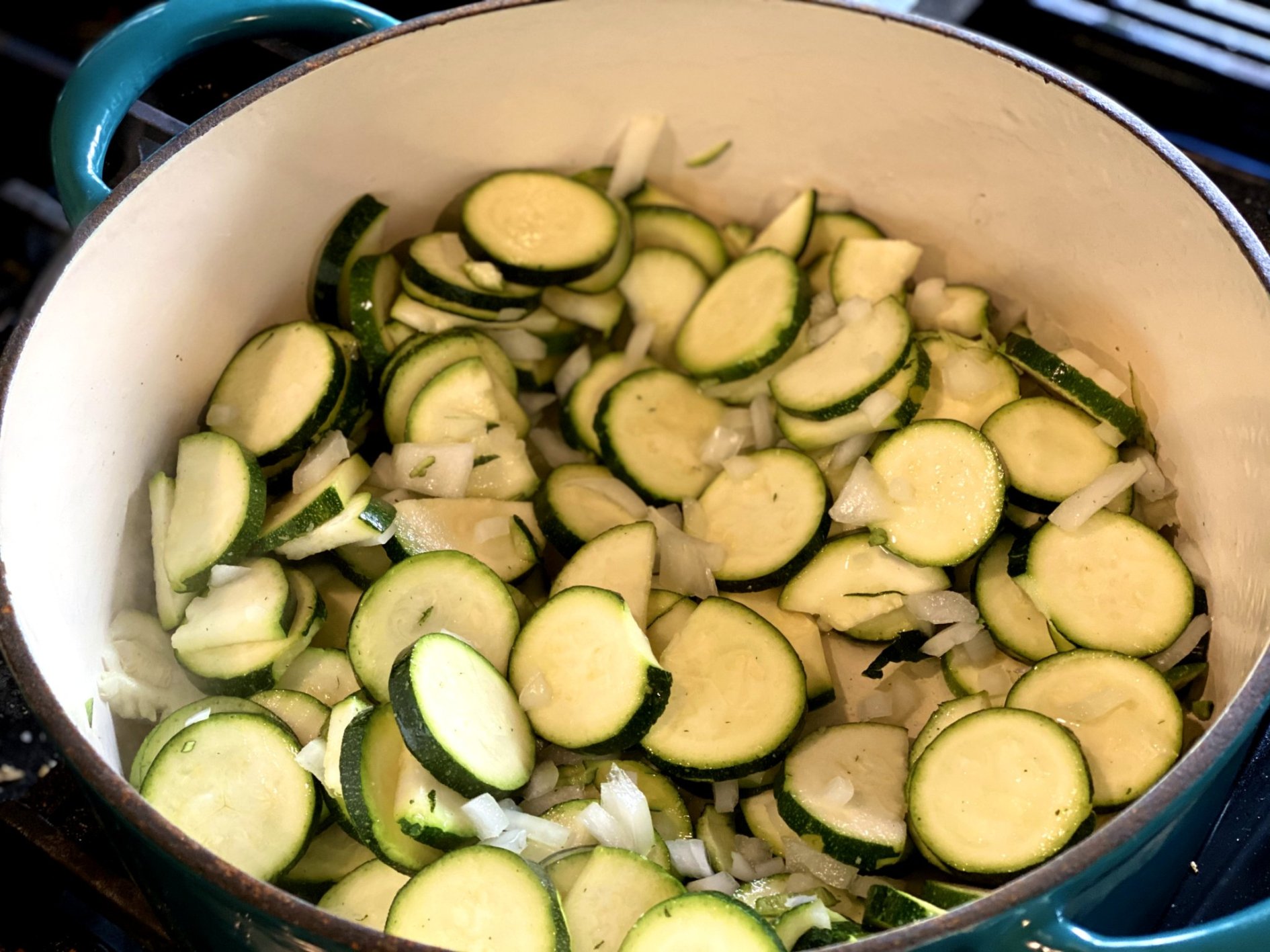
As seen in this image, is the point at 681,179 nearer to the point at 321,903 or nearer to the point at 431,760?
the point at 431,760

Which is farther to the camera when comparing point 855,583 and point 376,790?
point 855,583

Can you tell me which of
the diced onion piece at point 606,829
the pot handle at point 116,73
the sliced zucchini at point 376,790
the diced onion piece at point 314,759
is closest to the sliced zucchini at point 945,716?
the diced onion piece at point 606,829

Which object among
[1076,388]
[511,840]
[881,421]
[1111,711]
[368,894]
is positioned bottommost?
[368,894]

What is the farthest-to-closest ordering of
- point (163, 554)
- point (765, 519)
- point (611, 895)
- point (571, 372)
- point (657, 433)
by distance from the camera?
point (571, 372) < point (657, 433) < point (765, 519) < point (163, 554) < point (611, 895)

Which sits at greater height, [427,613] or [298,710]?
[427,613]

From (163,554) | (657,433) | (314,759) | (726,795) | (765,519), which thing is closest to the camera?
(314,759)

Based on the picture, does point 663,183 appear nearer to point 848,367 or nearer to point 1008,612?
point 848,367

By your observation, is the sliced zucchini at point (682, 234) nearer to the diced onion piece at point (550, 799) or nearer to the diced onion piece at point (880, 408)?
the diced onion piece at point (880, 408)

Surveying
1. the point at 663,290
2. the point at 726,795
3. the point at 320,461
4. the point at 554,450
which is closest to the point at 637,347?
the point at 663,290
